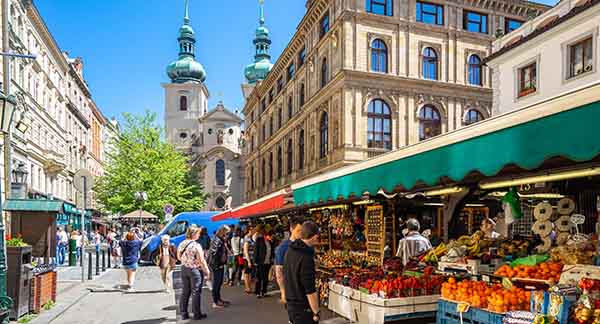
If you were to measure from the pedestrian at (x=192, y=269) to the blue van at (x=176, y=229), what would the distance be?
43.1ft

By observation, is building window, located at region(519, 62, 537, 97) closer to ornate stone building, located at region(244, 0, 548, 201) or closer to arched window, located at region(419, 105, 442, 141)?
ornate stone building, located at region(244, 0, 548, 201)

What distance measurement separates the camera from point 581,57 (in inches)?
723

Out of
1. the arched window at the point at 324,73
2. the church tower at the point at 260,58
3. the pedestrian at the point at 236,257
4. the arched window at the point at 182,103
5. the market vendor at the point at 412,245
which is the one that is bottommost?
the pedestrian at the point at 236,257

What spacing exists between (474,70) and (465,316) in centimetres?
2937

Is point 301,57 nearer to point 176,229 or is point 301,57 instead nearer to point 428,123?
point 428,123

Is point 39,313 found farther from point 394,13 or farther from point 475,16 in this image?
point 475,16

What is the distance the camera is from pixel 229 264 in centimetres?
1568

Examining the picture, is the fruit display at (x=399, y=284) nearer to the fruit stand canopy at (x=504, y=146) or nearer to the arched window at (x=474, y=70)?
the fruit stand canopy at (x=504, y=146)

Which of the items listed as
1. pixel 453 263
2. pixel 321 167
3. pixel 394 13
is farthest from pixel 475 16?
pixel 453 263

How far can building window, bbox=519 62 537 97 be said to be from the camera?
20.8 metres

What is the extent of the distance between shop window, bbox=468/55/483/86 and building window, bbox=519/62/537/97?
10.8m

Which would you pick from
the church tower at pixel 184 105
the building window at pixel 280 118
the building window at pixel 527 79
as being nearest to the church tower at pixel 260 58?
the church tower at pixel 184 105

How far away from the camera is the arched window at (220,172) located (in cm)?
7288

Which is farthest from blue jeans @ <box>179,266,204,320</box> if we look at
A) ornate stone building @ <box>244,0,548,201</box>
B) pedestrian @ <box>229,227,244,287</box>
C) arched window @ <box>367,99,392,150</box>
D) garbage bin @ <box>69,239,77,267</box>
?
arched window @ <box>367,99,392,150</box>
